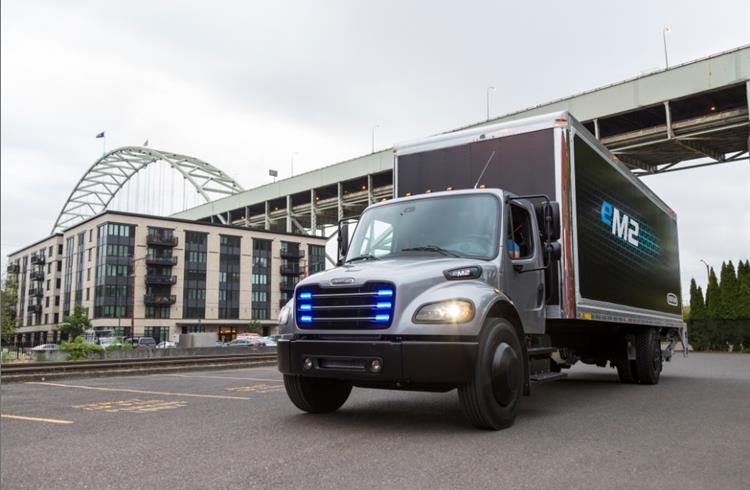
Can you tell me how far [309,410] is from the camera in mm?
8094

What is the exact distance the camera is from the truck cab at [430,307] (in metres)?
6.50

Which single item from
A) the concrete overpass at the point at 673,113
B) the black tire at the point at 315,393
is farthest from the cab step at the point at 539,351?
the concrete overpass at the point at 673,113

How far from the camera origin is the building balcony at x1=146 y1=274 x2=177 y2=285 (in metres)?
78.5

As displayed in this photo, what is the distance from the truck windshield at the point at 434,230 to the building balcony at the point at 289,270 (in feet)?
273

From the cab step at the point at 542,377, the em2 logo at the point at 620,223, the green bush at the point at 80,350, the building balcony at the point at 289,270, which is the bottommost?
the green bush at the point at 80,350

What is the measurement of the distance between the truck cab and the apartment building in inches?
2896

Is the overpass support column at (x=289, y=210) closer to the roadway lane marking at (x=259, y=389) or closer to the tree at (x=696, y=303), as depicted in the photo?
the tree at (x=696, y=303)

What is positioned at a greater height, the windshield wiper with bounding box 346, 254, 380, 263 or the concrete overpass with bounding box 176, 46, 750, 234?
the concrete overpass with bounding box 176, 46, 750, 234

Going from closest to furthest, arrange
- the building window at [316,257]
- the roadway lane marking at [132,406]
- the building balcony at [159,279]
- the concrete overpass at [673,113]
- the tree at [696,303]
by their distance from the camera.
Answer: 1. the roadway lane marking at [132,406]
2. the concrete overpass at [673,113]
3. the tree at [696,303]
4. the building balcony at [159,279]
5. the building window at [316,257]

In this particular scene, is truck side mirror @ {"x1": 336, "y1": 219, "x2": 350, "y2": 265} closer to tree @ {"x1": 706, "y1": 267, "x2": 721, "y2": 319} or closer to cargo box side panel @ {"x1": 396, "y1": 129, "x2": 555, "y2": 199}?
cargo box side panel @ {"x1": 396, "y1": 129, "x2": 555, "y2": 199}

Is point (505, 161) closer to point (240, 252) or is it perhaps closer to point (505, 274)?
point (505, 274)

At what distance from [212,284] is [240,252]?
5.96 meters

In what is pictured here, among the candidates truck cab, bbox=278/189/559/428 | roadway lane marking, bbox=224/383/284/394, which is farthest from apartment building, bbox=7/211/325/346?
truck cab, bbox=278/189/559/428

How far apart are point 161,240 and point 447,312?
78.2 meters
